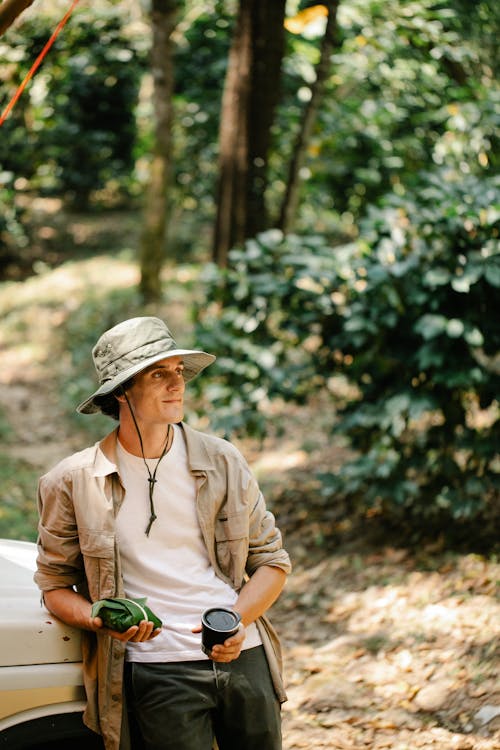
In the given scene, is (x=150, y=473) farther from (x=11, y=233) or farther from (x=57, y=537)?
(x=11, y=233)

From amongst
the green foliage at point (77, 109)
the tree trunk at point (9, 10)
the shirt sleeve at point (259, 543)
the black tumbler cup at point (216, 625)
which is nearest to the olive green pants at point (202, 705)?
the black tumbler cup at point (216, 625)

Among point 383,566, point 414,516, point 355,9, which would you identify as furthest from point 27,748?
point 355,9

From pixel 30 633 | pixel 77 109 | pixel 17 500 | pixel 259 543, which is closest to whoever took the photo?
pixel 30 633

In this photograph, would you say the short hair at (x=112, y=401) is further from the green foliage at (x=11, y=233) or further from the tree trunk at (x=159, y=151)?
the green foliage at (x=11, y=233)

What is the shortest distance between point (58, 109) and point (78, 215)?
3.18 meters

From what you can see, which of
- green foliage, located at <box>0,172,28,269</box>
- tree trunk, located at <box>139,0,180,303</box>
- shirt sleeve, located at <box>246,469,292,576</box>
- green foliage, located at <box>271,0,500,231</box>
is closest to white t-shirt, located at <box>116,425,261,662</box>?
shirt sleeve, located at <box>246,469,292,576</box>

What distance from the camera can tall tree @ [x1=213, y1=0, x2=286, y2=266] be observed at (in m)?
7.18

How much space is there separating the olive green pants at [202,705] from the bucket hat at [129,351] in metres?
0.87

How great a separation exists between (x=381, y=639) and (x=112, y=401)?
2555 mm

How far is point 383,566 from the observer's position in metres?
5.47

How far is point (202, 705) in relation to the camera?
2516 millimetres

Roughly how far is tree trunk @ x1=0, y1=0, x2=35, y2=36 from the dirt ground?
3036 mm

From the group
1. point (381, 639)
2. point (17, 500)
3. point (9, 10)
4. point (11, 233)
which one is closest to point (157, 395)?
point (9, 10)

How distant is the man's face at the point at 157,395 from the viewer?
267 cm
